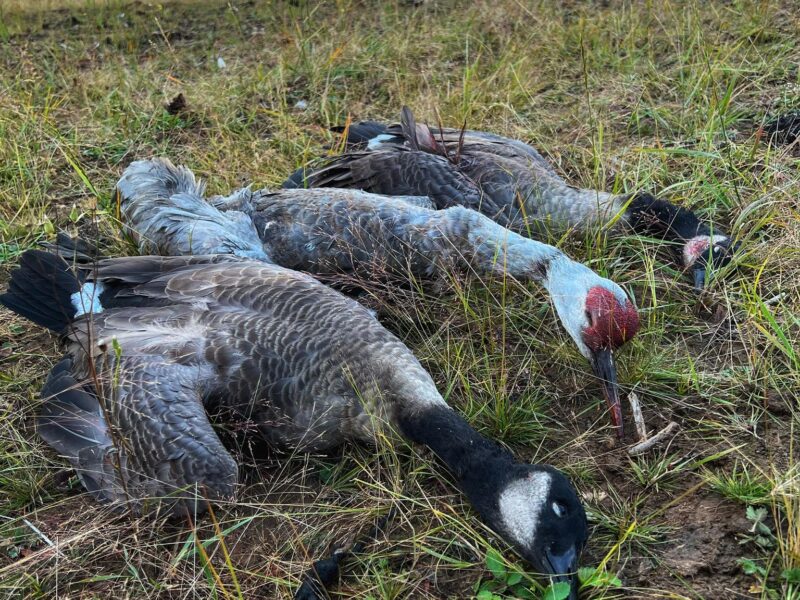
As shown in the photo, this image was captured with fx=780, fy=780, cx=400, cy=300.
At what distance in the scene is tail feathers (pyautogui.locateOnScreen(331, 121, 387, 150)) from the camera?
5.84 metres

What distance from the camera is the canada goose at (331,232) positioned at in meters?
4.40

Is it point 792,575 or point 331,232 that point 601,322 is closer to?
point 792,575

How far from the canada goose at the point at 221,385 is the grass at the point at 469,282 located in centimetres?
15

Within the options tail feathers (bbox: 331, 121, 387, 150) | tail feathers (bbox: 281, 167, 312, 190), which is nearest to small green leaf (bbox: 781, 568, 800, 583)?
tail feathers (bbox: 281, 167, 312, 190)

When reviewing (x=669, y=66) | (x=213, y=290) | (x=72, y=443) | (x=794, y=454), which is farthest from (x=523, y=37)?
(x=72, y=443)

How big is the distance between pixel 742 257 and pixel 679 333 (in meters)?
0.58

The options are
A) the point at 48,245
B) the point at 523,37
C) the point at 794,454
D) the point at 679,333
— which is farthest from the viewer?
the point at 523,37

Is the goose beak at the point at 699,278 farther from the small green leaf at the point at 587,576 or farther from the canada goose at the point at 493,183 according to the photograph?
the small green leaf at the point at 587,576

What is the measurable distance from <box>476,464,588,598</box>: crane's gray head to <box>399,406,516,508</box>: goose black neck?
67 millimetres

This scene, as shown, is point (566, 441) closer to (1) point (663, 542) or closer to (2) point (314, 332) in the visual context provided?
(1) point (663, 542)

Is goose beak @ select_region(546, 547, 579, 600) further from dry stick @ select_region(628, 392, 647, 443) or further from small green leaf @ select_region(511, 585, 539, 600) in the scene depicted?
dry stick @ select_region(628, 392, 647, 443)

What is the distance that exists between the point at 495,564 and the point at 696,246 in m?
2.33

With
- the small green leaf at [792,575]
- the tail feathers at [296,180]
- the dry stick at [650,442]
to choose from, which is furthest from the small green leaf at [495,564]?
the tail feathers at [296,180]

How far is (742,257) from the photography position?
14.0ft
